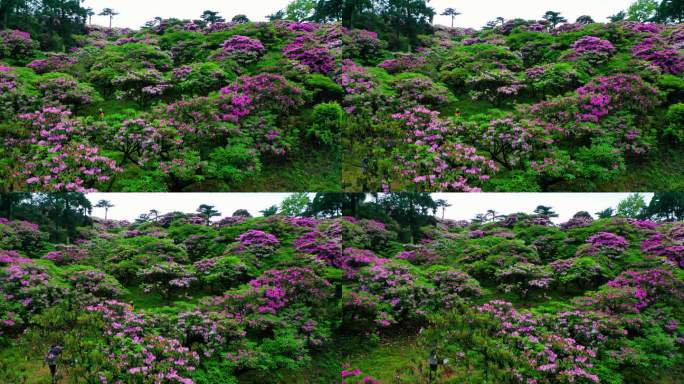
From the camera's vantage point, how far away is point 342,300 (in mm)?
7641

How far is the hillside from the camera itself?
7.43 meters

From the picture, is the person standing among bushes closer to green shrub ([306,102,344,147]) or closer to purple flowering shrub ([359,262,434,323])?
purple flowering shrub ([359,262,434,323])

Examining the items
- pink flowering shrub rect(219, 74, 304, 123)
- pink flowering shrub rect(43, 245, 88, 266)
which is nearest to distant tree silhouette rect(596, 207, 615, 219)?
pink flowering shrub rect(219, 74, 304, 123)

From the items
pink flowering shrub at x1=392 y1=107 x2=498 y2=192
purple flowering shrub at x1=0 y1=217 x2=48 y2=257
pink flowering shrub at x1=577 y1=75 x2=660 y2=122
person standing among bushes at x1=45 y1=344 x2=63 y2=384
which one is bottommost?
person standing among bushes at x1=45 y1=344 x2=63 y2=384

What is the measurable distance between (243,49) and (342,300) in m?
6.65

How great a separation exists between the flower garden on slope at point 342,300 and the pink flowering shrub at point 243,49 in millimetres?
4403

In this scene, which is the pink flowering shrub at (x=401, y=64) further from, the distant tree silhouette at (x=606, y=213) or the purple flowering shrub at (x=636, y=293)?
the purple flowering shrub at (x=636, y=293)

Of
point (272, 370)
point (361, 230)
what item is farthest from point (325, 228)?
point (272, 370)

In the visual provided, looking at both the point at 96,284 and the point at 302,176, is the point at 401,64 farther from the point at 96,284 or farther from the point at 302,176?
the point at 96,284

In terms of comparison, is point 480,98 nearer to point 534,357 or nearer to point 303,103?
point 303,103

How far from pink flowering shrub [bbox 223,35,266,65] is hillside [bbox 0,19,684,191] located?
3.5 inches

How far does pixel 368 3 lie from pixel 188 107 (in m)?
4.60

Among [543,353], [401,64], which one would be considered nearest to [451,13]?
[401,64]

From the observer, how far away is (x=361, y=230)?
8023 mm
